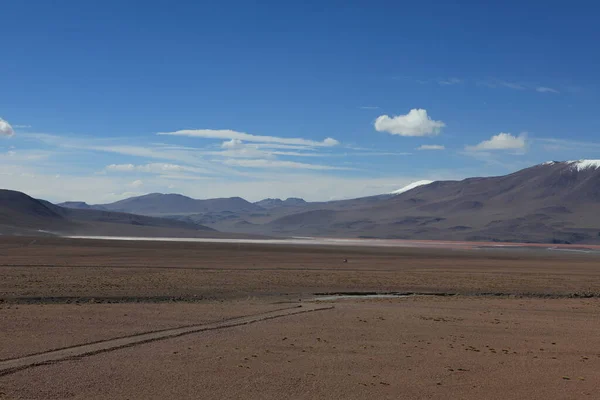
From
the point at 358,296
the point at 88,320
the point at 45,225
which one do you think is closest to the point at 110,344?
the point at 88,320

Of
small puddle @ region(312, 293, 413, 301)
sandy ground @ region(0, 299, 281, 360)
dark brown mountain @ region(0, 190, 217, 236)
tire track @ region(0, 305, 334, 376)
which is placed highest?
dark brown mountain @ region(0, 190, 217, 236)

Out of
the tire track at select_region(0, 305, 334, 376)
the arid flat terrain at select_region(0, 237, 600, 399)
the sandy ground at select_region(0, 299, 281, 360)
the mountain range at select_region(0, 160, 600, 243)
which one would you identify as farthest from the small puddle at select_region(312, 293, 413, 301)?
the mountain range at select_region(0, 160, 600, 243)

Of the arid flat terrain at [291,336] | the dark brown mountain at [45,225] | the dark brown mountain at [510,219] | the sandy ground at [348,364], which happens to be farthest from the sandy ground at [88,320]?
the dark brown mountain at [510,219]

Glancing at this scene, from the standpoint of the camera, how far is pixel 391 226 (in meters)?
168

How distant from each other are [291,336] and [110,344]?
14.9 ft

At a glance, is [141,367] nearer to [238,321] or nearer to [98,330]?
[98,330]

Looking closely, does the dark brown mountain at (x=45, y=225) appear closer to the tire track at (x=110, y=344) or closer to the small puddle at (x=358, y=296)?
the small puddle at (x=358, y=296)

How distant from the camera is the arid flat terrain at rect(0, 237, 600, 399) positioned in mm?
12516

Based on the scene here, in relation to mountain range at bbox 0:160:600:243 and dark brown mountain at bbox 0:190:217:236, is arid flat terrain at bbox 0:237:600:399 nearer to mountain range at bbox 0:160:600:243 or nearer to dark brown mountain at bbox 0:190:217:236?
dark brown mountain at bbox 0:190:217:236

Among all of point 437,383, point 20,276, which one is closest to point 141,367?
point 437,383

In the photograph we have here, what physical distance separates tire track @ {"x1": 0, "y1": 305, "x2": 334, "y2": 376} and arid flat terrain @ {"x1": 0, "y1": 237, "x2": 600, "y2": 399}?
0.19 feet

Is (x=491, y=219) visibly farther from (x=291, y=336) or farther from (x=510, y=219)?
(x=291, y=336)

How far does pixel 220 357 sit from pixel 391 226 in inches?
6119

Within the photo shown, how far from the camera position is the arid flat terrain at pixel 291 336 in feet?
41.1
